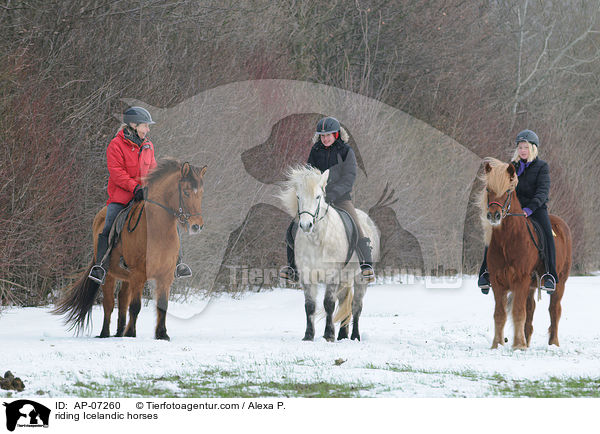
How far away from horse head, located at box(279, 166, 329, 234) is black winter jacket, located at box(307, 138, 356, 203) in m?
0.46

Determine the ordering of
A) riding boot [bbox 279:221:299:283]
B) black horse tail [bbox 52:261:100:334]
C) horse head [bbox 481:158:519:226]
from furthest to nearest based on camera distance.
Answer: riding boot [bbox 279:221:299:283] < black horse tail [bbox 52:261:100:334] < horse head [bbox 481:158:519:226]

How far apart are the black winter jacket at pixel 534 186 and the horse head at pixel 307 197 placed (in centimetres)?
248

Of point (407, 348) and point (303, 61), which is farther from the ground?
point (303, 61)

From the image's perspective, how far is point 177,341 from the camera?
10.2m

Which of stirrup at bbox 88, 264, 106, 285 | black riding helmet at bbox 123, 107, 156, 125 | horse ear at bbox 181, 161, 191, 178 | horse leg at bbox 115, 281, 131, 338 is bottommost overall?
horse leg at bbox 115, 281, 131, 338

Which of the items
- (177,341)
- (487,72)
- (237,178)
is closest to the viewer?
(177,341)

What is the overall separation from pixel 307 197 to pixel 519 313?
9.45 feet

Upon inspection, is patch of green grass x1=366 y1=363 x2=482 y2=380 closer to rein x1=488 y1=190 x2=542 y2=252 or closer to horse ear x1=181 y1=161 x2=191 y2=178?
rein x1=488 y1=190 x2=542 y2=252

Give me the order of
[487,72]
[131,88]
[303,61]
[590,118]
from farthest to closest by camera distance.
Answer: [590,118], [487,72], [303,61], [131,88]

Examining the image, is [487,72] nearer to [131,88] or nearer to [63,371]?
[131,88]

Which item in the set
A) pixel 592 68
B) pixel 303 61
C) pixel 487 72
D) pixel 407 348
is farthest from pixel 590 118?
pixel 407 348

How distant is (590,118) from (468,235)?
12417mm

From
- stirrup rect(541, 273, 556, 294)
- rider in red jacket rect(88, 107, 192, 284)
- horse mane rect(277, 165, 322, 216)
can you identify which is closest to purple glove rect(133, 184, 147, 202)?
rider in red jacket rect(88, 107, 192, 284)
